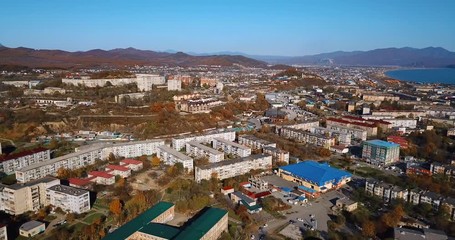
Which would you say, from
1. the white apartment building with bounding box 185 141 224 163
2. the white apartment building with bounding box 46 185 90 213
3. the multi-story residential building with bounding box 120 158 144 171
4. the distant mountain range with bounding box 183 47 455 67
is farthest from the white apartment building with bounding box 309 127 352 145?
the distant mountain range with bounding box 183 47 455 67

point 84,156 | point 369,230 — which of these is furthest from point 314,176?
point 84,156

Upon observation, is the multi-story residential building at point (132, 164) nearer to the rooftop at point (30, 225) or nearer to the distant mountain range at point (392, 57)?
the rooftop at point (30, 225)

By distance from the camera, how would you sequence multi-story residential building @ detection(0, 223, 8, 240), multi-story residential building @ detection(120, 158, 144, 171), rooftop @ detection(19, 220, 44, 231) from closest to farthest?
multi-story residential building @ detection(0, 223, 8, 240) → rooftop @ detection(19, 220, 44, 231) → multi-story residential building @ detection(120, 158, 144, 171)

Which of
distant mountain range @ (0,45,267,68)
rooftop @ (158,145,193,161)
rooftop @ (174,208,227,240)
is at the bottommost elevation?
rooftop @ (174,208,227,240)

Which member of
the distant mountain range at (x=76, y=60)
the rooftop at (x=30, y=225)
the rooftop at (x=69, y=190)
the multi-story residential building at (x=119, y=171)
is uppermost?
the distant mountain range at (x=76, y=60)

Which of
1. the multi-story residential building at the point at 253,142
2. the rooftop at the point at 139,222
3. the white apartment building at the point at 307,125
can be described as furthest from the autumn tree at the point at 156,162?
the white apartment building at the point at 307,125

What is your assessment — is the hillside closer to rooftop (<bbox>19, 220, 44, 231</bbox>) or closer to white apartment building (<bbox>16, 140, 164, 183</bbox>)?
white apartment building (<bbox>16, 140, 164, 183</bbox>)
